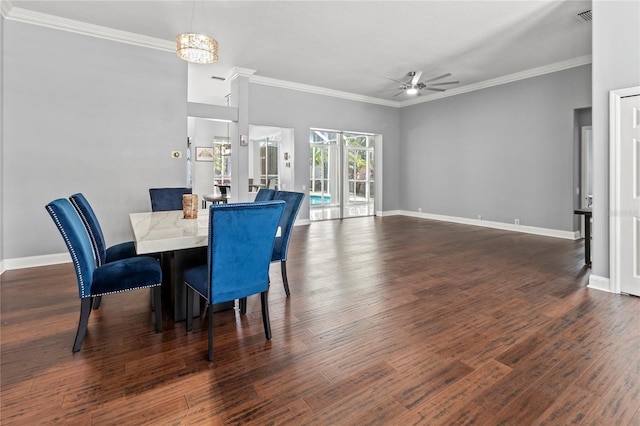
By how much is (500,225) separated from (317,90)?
520 centimetres

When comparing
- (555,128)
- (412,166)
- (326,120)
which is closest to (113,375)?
(326,120)

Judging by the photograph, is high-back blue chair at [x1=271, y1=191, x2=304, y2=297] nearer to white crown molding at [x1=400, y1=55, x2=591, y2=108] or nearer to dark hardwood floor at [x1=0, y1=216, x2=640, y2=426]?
dark hardwood floor at [x1=0, y1=216, x2=640, y2=426]

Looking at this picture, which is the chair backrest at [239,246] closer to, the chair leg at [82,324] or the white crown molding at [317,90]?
the chair leg at [82,324]

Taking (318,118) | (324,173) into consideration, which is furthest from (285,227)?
(324,173)

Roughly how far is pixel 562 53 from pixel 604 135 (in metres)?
3.26

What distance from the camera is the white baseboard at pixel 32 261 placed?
13.8ft

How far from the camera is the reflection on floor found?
9.05 meters

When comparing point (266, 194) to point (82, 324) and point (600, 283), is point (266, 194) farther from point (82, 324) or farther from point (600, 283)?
point (600, 283)

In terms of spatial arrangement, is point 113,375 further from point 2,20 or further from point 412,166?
point 412,166

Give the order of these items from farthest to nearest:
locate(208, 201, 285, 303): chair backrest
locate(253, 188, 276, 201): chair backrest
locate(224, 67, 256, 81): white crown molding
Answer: locate(224, 67, 256, 81): white crown molding < locate(253, 188, 276, 201): chair backrest < locate(208, 201, 285, 303): chair backrest

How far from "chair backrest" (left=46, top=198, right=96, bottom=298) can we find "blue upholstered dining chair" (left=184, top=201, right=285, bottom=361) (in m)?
0.65

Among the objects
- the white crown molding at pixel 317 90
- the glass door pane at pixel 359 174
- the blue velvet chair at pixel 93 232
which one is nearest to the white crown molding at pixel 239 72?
the white crown molding at pixel 317 90

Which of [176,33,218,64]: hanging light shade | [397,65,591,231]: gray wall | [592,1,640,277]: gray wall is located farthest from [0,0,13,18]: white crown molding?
[397,65,591,231]: gray wall

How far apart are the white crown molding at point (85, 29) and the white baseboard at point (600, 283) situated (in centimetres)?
637
